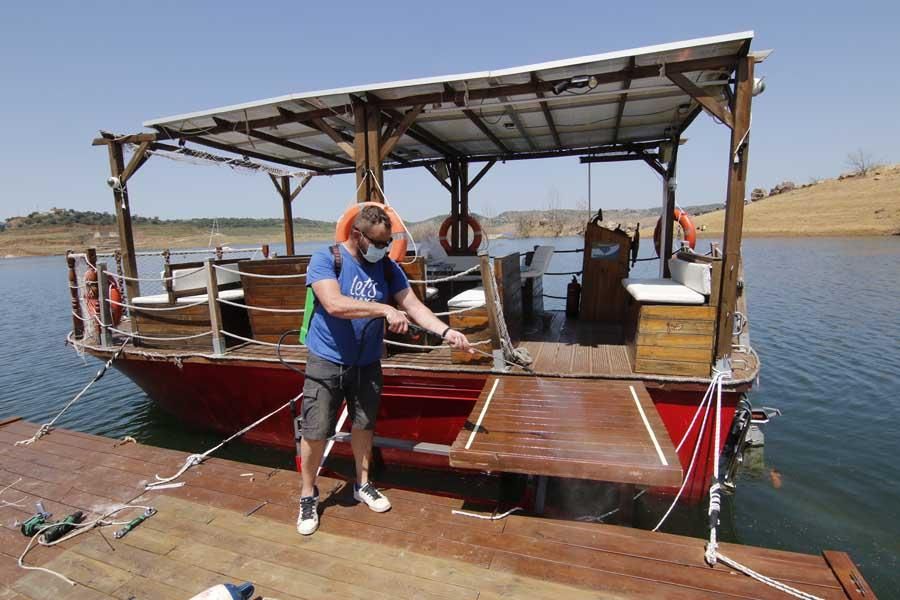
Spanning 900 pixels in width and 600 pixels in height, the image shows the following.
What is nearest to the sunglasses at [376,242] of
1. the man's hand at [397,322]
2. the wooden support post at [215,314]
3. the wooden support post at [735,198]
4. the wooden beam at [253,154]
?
the man's hand at [397,322]

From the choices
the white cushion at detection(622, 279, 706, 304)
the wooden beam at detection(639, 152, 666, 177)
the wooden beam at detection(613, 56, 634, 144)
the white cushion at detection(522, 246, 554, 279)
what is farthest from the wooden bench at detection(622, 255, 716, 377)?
the wooden beam at detection(639, 152, 666, 177)

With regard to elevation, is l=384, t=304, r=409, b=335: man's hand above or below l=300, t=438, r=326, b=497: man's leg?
above

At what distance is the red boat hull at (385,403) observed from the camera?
3.98 m

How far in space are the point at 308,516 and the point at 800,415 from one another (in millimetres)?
6994

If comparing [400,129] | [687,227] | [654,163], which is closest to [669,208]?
[687,227]

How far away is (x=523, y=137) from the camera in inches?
287

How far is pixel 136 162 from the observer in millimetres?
5945

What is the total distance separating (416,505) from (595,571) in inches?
45.8

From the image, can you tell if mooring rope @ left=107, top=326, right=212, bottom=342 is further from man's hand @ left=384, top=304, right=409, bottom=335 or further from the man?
man's hand @ left=384, top=304, right=409, bottom=335

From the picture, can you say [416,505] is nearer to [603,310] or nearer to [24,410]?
[603,310]

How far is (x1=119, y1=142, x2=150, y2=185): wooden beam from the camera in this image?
5.88 meters

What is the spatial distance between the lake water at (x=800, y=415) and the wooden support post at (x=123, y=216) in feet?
7.43

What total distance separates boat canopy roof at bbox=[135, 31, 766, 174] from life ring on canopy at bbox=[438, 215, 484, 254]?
123 cm

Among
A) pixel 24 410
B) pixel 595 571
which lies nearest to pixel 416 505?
pixel 595 571
